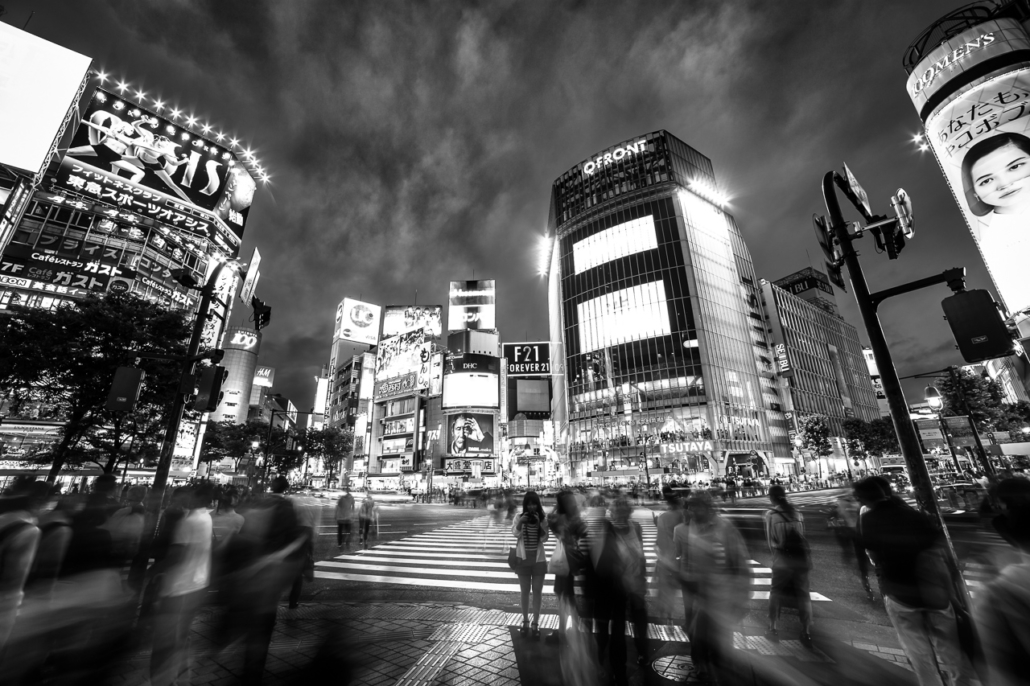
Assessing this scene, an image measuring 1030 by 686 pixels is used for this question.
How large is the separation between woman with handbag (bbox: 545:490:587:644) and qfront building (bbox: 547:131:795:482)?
5681 cm

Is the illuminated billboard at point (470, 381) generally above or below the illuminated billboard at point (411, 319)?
below

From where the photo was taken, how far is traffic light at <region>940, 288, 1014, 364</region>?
4.75 m

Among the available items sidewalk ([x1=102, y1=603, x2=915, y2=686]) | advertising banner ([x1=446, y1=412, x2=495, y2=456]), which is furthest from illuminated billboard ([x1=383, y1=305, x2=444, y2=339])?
sidewalk ([x1=102, y1=603, x2=915, y2=686])

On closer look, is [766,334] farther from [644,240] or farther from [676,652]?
[676,652]

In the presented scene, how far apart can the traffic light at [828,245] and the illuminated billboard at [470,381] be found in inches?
2542

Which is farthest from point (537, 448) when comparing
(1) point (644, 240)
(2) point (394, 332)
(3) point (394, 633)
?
(3) point (394, 633)

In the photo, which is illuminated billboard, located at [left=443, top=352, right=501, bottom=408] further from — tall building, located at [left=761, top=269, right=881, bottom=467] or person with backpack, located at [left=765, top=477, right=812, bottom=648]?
person with backpack, located at [left=765, top=477, right=812, bottom=648]

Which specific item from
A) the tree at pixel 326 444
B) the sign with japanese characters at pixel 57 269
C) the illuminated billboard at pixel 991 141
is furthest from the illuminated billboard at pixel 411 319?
the illuminated billboard at pixel 991 141

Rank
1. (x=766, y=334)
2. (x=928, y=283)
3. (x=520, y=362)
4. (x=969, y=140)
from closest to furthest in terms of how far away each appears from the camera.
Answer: (x=928, y=283)
(x=969, y=140)
(x=520, y=362)
(x=766, y=334)

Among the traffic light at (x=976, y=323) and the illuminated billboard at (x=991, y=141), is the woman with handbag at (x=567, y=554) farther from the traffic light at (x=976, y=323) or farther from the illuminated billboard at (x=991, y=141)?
the illuminated billboard at (x=991, y=141)

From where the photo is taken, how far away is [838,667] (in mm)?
4773

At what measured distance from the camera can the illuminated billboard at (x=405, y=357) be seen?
254 ft

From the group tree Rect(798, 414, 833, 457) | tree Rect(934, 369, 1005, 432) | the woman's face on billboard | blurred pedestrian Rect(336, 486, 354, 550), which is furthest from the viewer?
tree Rect(798, 414, 833, 457)

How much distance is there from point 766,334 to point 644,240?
107 feet
